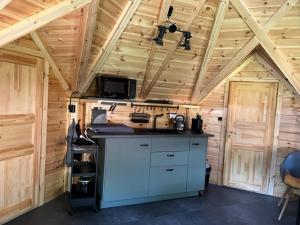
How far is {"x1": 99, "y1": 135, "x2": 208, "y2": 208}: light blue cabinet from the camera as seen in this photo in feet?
11.0

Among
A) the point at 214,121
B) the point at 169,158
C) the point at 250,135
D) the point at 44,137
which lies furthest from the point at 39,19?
the point at 250,135

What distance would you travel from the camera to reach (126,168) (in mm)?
3420

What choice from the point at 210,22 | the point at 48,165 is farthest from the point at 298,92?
the point at 48,165

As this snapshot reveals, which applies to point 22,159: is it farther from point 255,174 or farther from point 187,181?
point 255,174

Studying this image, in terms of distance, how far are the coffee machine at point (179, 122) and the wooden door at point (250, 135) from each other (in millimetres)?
802

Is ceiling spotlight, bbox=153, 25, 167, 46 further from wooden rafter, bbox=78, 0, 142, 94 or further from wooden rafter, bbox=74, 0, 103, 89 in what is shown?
wooden rafter, bbox=74, 0, 103, 89

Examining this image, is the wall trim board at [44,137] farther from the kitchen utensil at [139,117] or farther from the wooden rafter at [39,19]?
the kitchen utensil at [139,117]

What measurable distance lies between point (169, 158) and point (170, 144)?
20cm

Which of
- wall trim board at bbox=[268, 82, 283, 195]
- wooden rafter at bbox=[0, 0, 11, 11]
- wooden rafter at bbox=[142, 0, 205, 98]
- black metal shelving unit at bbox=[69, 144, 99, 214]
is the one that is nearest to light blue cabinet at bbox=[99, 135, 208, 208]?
black metal shelving unit at bbox=[69, 144, 99, 214]

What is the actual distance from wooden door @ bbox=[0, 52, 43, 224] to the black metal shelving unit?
44 centimetres

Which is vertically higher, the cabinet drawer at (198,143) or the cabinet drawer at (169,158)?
the cabinet drawer at (198,143)

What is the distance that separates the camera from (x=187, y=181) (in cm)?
389

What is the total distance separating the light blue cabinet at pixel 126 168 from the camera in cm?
331

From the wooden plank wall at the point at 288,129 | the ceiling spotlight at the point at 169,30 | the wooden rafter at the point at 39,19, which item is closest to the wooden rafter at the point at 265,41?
the wooden plank wall at the point at 288,129
